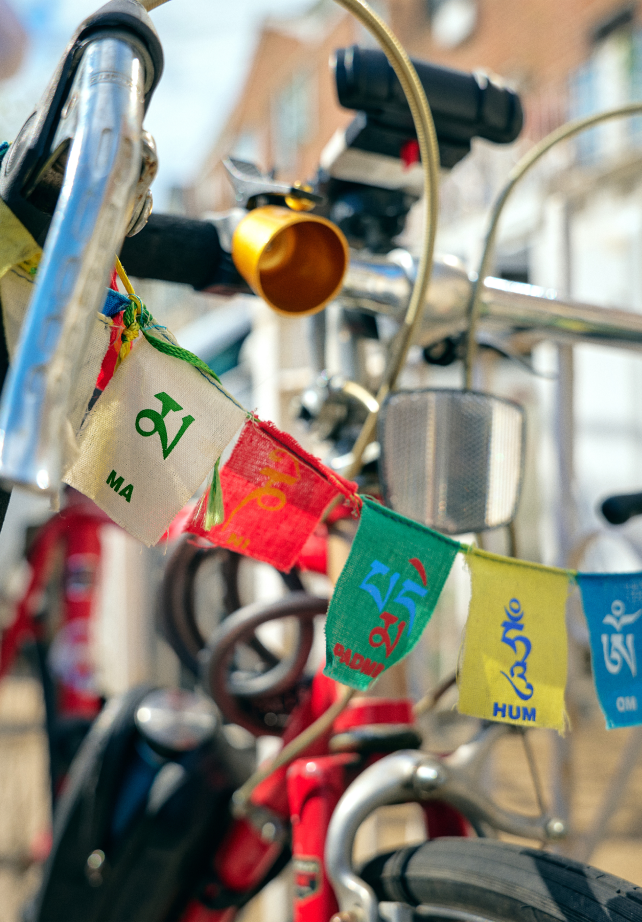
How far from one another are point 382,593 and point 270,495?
11cm

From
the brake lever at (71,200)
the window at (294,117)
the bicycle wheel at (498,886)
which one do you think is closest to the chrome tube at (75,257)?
the brake lever at (71,200)

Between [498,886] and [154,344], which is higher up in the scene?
[154,344]

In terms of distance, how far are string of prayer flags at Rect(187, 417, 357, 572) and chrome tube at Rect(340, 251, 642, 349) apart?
0.23 meters

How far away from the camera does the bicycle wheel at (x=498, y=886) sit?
55 cm

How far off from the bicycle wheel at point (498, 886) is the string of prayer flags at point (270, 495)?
0.28 metres

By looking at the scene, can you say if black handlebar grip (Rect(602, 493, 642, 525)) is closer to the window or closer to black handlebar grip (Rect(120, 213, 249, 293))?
black handlebar grip (Rect(120, 213, 249, 293))

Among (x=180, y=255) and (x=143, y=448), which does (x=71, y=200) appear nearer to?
(x=143, y=448)

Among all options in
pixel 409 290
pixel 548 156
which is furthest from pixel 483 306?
Answer: pixel 548 156

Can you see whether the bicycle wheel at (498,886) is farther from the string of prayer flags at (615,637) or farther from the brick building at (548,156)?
the brick building at (548,156)

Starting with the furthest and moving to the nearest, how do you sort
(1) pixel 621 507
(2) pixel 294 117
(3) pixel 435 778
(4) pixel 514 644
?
(2) pixel 294 117 < (1) pixel 621 507 < (3) pixel 435 778 < (4) pixel 514 644

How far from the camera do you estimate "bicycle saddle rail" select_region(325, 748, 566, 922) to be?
2.21 feet

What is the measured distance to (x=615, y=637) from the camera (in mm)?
673

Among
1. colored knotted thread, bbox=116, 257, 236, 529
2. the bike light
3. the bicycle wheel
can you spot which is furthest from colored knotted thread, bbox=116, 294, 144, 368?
the bicycle wheel

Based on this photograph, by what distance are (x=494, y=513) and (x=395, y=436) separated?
4.6 inches
